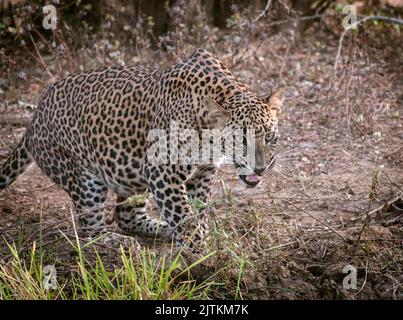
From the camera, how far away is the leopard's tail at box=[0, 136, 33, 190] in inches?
321

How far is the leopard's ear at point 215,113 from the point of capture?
6809mm

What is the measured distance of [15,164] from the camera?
8.23 m

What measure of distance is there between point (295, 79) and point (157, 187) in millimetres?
5182

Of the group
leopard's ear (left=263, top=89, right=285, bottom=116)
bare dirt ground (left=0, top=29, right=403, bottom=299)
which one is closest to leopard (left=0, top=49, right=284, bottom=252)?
leopard's ear (left=263, top=89, right=285, bottom=116)

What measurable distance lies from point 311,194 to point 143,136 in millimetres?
2039

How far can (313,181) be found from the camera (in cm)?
902

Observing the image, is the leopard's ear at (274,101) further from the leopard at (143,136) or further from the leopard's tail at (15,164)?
the leopard's tail at (15,164)

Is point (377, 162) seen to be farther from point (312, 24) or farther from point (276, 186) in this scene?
point (312, 24)

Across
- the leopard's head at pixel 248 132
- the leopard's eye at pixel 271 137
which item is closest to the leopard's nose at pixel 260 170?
the leopard's head at pixel 248 132

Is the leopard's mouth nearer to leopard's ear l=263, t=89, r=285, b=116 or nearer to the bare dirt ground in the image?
the bare dirt ground

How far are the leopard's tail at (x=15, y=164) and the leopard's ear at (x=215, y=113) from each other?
7.38 ft

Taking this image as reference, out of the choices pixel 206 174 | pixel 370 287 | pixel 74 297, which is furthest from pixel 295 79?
pixel 74 297
